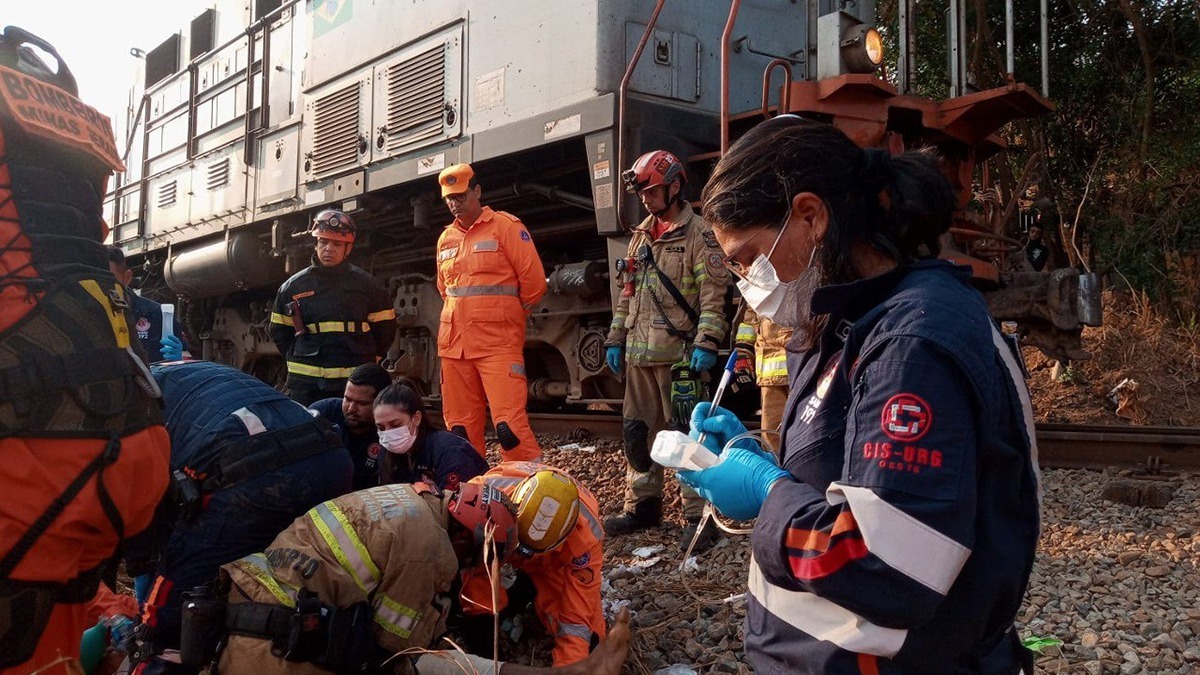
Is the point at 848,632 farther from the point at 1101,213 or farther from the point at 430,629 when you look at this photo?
the point at 1101,213

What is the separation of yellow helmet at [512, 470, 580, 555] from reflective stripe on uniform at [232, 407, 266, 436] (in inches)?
33.7

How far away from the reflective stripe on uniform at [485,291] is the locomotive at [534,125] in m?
0.60

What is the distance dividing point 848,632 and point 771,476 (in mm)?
281

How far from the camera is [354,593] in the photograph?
2.44 metres

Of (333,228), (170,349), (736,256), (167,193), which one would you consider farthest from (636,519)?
(167,193)

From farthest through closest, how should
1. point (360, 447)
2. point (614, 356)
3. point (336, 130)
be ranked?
point (336, 130)
point (614, 356)
point (360, 447)

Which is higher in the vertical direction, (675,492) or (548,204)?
(548,204)

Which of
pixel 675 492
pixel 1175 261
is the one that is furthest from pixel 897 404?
pixel 1175 261

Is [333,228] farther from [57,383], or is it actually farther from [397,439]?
[57,383]

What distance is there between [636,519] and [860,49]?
9.31 ft

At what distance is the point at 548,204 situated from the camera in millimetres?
6500

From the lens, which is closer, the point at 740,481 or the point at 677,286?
the point at 740,481

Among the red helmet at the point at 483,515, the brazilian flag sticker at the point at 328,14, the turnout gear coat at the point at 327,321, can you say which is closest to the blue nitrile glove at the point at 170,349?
the turnout gear coat at the point at 327,321

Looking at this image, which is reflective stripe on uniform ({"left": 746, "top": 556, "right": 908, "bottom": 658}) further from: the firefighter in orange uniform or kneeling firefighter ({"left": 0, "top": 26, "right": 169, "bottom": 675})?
the firefighter in orange uniform
